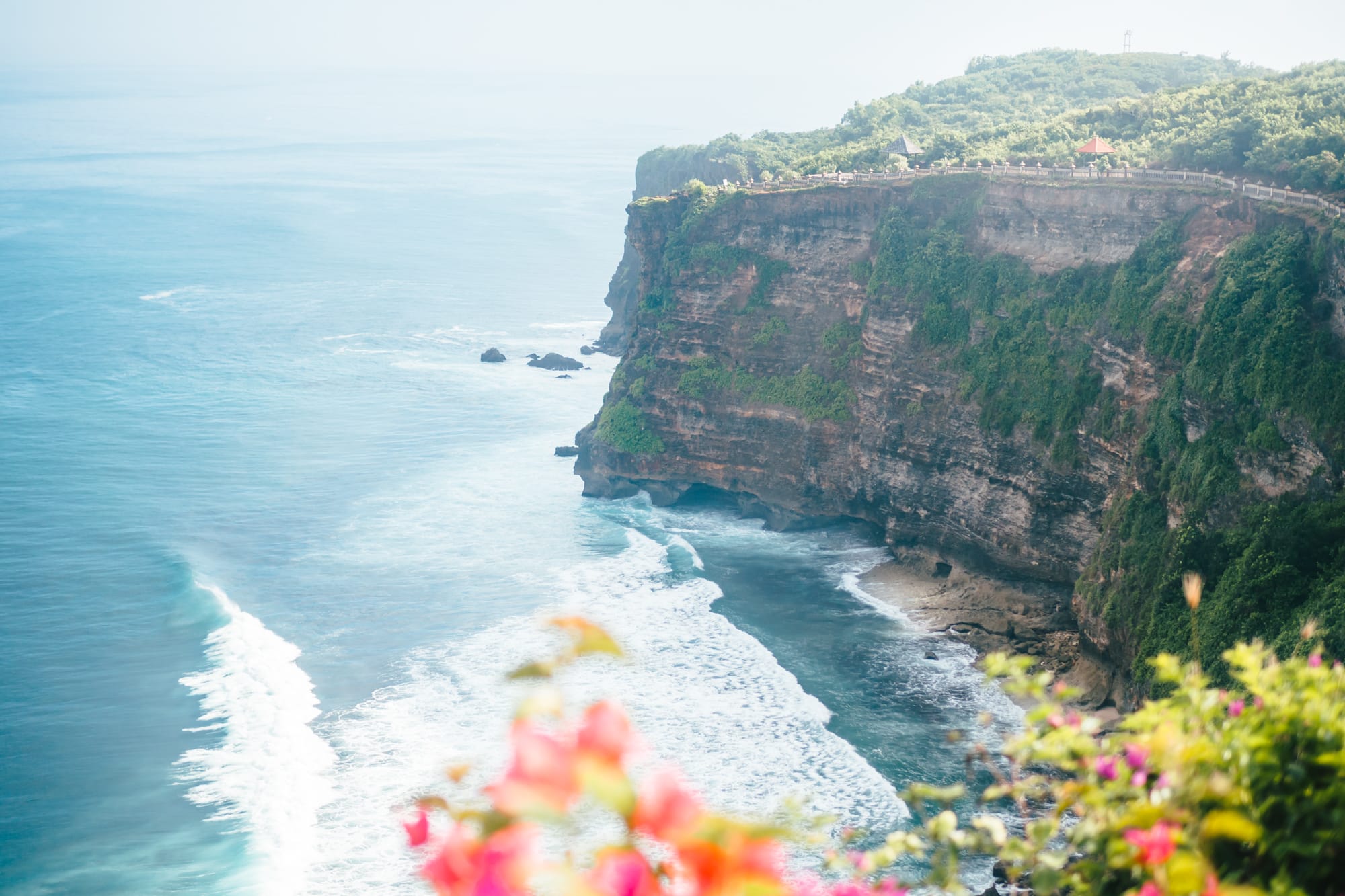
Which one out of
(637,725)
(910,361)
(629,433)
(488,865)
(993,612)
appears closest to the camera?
(488,865)

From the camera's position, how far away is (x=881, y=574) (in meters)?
48.4

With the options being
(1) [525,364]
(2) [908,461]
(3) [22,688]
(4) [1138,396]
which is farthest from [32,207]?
(4) [1138,396]

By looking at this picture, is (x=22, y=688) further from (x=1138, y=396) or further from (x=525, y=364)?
(x=525, y=364)

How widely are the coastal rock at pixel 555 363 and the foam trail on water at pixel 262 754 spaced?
134 feet

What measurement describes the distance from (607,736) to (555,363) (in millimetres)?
81422

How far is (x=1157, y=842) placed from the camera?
5.55 metres

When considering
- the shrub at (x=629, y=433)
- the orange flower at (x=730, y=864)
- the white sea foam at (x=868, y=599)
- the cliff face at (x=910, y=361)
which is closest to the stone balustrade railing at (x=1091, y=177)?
the cliff face at (x=910, y=361)

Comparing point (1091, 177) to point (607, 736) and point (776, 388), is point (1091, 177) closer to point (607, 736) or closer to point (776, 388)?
point (776, 388)

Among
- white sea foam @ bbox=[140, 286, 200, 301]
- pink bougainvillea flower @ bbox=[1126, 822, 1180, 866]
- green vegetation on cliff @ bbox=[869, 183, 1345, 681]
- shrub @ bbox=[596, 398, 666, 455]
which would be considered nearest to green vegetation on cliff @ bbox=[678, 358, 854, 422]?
shrub @ bbox=[596, 398, 666, 455]

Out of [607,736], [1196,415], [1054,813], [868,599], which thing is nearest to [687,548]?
[868,599]

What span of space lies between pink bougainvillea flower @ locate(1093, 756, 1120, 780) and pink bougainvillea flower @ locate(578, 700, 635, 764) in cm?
457

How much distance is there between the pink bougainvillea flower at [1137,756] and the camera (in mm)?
6922

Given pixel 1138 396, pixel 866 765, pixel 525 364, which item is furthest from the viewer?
pixel 525 364

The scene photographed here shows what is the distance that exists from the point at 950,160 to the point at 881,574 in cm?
1898
